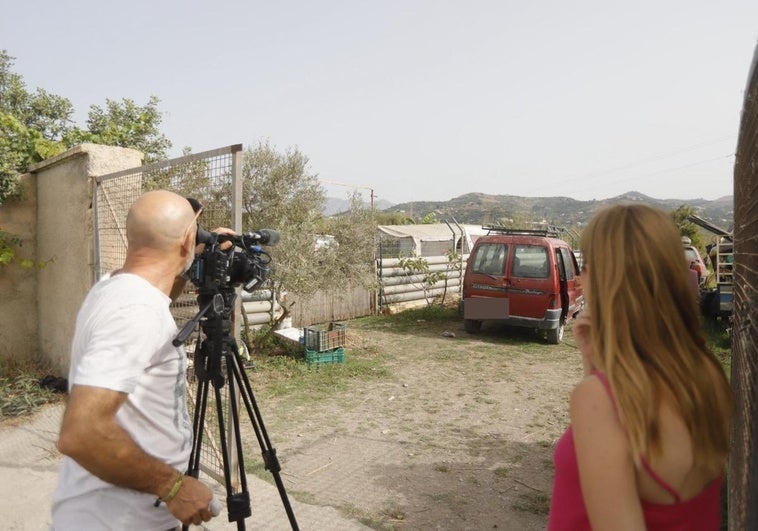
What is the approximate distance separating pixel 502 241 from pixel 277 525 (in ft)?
25.7

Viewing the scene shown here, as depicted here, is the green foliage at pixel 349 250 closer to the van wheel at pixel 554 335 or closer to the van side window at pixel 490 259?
the van side window at pixel 490 259

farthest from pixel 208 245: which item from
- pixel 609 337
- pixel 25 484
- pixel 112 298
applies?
pixel 25 484

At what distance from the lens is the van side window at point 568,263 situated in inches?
409

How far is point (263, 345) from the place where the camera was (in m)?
8.74

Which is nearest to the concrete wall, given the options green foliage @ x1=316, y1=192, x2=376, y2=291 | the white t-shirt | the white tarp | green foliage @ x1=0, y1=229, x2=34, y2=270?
green foliage @ x1=0, y1=229, x2=34, y2=270

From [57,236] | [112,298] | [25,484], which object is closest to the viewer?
[112,298]

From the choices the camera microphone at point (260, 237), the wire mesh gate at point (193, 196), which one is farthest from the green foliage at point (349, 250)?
the camera microphone at point (260, 237)

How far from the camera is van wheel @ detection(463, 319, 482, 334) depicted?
11.0 metres

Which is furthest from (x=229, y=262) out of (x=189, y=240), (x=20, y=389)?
(x=20, y=389)

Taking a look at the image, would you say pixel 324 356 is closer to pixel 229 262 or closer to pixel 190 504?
pixel 229 262

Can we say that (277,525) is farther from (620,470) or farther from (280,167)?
(280,167)

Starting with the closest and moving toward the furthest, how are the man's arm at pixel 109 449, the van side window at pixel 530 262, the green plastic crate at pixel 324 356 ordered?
1. the man's arm at pixel 109 449
2. the green plastic crate at pixel 324 356
3. the van side window at pixel 530 262

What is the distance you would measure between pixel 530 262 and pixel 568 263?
119 centimetres

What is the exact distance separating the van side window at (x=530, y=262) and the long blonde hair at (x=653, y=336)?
881 cm
